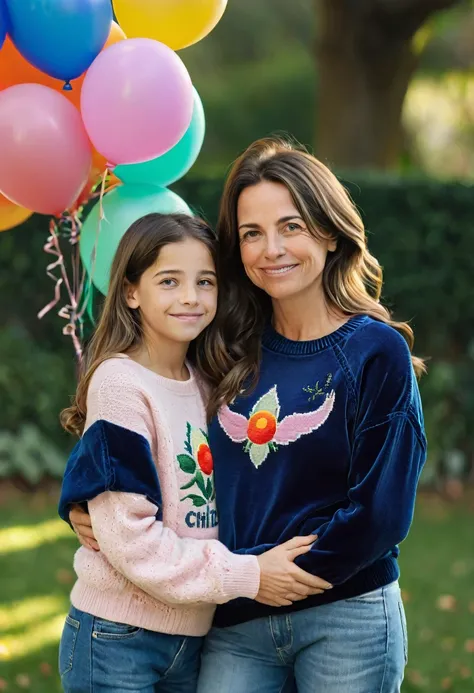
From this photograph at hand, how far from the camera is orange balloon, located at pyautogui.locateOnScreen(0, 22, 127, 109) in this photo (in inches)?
111

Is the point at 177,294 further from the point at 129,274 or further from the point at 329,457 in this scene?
the point at 329,457

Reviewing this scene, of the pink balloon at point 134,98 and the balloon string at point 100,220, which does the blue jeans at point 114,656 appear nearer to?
the balloon string at point 100,220

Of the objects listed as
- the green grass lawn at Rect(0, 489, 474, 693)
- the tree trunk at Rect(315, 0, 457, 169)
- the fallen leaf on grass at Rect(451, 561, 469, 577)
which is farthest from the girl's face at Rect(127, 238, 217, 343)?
the tree trunk at Rect(315, 0, 457, 169)

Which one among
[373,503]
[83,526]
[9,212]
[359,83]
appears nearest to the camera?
[373,503]

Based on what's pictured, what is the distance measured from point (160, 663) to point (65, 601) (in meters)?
2.66

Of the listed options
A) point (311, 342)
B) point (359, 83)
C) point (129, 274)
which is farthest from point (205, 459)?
point (359, 83)

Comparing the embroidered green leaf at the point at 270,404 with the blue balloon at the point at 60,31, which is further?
the blue balloon at the point at 60,31

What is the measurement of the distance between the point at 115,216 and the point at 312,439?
87 cm

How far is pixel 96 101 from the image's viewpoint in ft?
8.47

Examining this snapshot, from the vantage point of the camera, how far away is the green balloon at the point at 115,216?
2.73 meters

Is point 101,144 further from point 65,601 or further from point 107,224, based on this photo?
point 65,601

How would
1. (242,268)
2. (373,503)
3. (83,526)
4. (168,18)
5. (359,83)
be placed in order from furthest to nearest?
(359,83) < (168,18) < (242,268) < (83,526) < (373,503)

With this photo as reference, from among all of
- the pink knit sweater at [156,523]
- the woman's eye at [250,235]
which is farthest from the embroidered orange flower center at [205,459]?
the woman's eye at [250,235]

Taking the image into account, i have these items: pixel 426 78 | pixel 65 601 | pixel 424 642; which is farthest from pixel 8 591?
pixel 426 78
